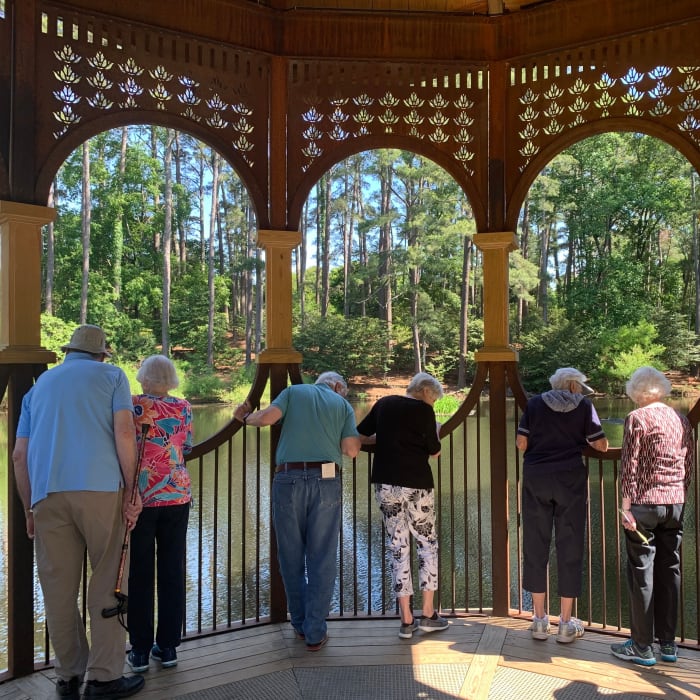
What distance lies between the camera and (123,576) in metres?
2.32

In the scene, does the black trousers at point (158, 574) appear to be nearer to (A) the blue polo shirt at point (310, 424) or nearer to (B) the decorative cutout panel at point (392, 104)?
(A) the blue polo shirt at point (310, 424)

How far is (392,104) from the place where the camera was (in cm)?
337

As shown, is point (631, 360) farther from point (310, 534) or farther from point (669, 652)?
point (310, 534)

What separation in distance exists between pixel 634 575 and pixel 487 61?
2576 mm

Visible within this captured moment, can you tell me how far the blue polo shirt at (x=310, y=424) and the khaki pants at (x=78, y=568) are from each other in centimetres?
75

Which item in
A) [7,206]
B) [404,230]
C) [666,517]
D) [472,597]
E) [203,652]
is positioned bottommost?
[472,597]

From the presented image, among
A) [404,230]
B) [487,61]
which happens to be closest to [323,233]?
[404,230]

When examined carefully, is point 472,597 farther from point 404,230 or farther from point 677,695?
point 404,230

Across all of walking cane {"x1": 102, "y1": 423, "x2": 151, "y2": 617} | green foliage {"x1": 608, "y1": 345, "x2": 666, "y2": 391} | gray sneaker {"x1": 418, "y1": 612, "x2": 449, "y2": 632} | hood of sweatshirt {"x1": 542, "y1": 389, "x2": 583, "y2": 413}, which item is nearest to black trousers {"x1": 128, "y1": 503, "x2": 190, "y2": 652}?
walking cane {"x1": 102, "y1": 423, "x2": 151, "y2": 617}

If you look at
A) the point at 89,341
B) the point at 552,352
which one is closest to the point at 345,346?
the point at 552,352

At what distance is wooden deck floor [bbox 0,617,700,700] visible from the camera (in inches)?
92.9

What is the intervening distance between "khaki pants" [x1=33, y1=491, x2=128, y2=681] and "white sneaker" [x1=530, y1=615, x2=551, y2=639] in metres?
1.73

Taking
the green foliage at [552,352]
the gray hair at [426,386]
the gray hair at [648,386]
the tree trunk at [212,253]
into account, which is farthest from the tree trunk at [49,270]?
the gray hair at [648,386]

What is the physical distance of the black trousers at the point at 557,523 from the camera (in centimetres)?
274
